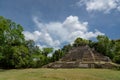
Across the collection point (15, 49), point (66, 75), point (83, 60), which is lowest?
point (66, 75)

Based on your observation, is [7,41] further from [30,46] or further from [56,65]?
[56,65]

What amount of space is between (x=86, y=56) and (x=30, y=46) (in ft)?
52.5

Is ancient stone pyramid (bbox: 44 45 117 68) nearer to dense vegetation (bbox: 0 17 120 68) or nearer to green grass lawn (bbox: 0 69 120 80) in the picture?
dense vegetation (bbox: 0 17 120 68)

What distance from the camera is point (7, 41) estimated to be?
5522cm

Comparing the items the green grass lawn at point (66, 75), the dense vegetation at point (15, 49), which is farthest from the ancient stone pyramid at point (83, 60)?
the green grass lawn at point (66, 75)

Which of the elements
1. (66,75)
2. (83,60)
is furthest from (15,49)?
(66,75)

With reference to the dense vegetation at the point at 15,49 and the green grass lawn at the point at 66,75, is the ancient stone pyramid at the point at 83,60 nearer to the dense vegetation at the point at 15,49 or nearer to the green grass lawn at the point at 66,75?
the dense vegetation at the point at 15,49

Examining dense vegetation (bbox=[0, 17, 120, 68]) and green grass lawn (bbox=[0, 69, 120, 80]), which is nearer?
green grass lawn (bbox=[0, 69, 120, 80])

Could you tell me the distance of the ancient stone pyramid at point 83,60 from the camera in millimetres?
52531

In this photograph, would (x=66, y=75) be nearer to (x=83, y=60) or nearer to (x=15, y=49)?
(x=15, y=49)

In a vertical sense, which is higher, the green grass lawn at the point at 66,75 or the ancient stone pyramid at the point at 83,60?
the ancient stone pyramid at the point at 83,60

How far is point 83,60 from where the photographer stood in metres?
60.4

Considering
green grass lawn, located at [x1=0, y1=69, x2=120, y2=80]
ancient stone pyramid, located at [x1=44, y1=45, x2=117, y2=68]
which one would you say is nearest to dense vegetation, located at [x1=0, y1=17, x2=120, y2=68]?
ancient stone pyramid, located at [x1=44, y1=45, x2=117, y2=68]

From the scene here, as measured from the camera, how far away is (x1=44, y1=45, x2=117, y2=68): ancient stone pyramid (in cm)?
5253
